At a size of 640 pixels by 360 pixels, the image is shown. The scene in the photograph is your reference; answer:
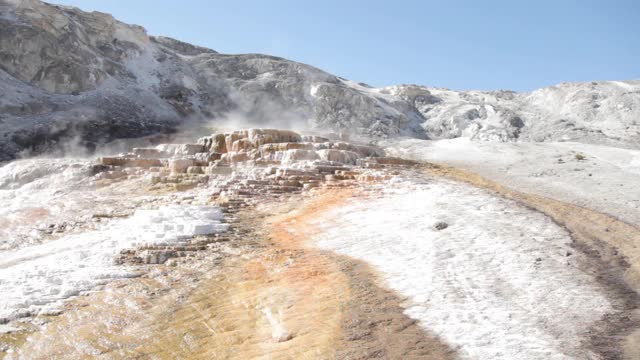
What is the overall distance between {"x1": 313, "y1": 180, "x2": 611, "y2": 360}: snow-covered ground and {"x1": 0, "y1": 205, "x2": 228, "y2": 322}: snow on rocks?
301 centimetres

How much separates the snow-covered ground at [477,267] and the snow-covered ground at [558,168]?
2.64 metres

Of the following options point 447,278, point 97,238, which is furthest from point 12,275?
point 447,278

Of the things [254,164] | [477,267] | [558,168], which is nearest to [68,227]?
[254,164]

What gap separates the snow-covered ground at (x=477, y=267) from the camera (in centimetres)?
735

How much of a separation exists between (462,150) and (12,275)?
1666cm

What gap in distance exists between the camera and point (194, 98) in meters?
37.8

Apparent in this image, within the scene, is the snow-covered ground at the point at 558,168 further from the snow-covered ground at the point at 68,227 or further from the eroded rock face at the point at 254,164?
the snow-covered ground at the point at 68,227

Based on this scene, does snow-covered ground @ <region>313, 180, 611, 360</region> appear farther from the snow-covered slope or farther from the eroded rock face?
the snow-covered slope

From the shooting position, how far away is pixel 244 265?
1101cm

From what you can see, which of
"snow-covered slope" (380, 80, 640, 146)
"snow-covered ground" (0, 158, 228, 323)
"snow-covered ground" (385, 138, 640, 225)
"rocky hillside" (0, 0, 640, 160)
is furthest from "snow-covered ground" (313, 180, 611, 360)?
"snow-covered slope" (380, 80, 640, 146)

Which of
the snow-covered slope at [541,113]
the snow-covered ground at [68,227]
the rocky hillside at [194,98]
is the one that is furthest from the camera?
the snow-covered slope at [541,113]

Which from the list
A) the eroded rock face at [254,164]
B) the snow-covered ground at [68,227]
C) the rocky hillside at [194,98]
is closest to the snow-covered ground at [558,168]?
the eroded rock face at [254,164]

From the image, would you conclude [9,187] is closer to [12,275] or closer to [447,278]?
[12,275]

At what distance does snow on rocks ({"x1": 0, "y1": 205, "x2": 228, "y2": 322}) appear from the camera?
988 centimetres
